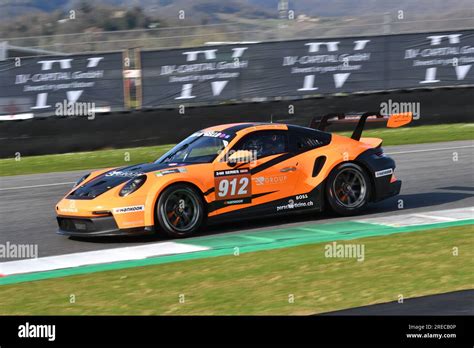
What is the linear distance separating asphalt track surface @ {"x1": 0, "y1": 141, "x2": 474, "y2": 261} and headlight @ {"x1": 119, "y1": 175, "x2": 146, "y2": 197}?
2.13ft

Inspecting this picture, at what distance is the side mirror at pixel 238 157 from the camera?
1020 centimetres

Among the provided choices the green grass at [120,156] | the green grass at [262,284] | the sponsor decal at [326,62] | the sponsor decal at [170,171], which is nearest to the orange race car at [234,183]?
the sponsor decal at [170,171]

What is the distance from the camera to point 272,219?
1119 centimetres

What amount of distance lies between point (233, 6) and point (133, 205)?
3474 centimetres

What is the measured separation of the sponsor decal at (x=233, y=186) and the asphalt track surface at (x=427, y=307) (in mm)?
3655

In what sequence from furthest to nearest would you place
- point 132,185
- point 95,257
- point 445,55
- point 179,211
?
point 445,55
point 179,211
point 132,185
point 95,257

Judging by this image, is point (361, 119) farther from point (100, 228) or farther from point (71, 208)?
point (71, 208)

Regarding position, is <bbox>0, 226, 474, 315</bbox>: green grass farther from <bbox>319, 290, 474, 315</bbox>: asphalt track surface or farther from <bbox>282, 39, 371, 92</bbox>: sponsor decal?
<bbox>282, 39, 371, 92</bbox>: sponsor decal

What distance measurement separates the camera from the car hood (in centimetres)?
998

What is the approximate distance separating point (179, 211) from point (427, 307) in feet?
13.3

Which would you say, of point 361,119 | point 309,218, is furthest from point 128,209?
point 361,119

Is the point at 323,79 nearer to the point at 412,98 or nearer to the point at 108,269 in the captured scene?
the point at 412,98

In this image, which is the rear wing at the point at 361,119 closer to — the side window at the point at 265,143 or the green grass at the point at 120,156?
the side window at the point at 265,143
